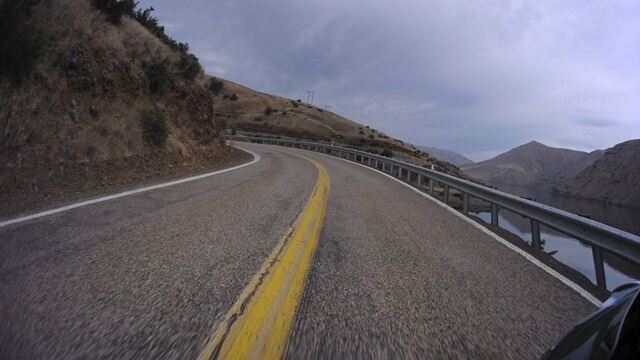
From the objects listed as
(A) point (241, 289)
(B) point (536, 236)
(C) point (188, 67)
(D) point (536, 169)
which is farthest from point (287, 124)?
(A) point (241, 289)

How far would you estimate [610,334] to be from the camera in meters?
1.22

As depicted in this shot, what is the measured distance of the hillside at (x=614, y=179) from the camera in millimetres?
10430

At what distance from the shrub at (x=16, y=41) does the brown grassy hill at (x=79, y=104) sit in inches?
0.8

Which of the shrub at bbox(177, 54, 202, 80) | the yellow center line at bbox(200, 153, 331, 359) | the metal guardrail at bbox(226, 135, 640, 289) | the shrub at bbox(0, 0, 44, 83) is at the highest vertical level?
the shrub at bbox(177, 54, 202, 80)

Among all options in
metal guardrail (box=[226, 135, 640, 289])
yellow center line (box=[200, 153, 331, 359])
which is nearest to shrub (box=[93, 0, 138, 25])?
yellow center line (box=[200, 153, 331, 359])

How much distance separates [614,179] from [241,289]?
14.4m

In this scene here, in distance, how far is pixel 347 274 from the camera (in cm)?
362

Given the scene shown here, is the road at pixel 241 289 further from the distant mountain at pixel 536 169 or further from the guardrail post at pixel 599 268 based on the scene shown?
the distant mountain at pixel 536 169

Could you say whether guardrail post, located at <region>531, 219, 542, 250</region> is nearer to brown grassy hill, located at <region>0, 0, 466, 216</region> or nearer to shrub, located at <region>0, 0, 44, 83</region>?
brown grassy hill, located at <region>0, 0, 466, 216</region>

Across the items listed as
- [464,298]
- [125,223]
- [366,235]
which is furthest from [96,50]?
[464,298]

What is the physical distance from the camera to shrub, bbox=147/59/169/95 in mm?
13099

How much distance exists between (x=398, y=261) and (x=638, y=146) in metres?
13.5

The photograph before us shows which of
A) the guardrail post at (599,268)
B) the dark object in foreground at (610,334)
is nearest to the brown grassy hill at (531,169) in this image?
the guardrail post at (599,268)

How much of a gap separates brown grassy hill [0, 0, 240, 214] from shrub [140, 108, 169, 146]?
0.24 feet
